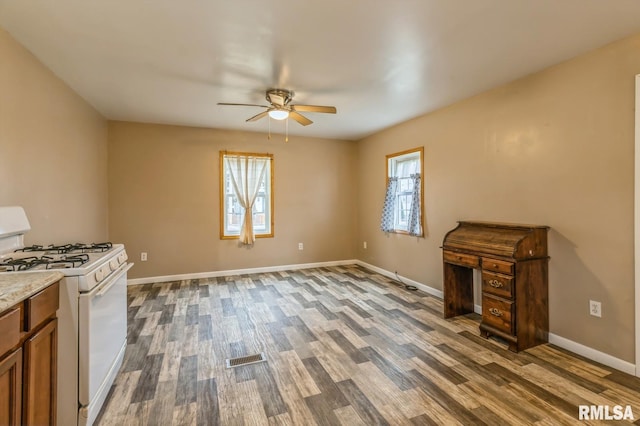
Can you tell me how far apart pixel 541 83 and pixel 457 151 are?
1093 mm

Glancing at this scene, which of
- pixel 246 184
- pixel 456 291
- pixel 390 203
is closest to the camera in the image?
pixel 456 291

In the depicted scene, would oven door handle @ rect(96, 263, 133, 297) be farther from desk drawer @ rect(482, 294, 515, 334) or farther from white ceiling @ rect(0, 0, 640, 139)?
desk drawer @ rect(482, 294, 515, 334)

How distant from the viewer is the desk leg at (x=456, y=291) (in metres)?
3.37

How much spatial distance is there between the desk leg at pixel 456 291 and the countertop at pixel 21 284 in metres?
3.37

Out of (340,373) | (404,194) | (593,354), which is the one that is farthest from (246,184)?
(593,354)

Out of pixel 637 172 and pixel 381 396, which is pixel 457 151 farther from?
pixel 381 396

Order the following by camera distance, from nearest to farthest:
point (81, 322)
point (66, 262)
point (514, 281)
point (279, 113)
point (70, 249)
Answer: point (81, 322) → point (66, 262) → point (70, 249) → point (514, 281) → point (279, 113)

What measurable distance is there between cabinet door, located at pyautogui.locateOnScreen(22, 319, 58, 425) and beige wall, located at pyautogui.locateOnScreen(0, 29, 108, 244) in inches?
54.5

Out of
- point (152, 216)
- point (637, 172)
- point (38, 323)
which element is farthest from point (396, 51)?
point (152, 216)

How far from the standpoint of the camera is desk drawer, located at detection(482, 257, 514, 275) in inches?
103

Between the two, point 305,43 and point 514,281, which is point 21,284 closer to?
point 305,43

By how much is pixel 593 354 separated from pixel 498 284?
2.77 ft

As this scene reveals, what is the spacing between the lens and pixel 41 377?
142 cm

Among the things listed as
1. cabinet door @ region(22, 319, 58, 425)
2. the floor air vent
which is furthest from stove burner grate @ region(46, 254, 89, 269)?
the floor air vent
